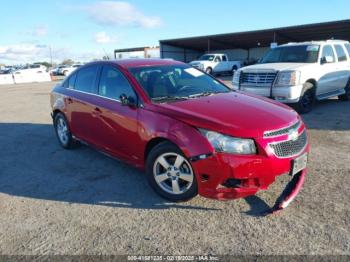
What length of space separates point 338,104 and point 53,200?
9568 mm

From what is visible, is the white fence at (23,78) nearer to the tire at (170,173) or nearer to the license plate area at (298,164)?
the tire at (170,173)

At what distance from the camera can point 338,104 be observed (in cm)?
1063

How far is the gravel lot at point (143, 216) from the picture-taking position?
3068mm

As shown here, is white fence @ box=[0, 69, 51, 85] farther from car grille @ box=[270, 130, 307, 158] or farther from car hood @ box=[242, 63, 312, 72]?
car grille @ box=[270, 130, 307, 158]

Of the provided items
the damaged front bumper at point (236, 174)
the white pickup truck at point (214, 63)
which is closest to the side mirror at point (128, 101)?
the damaged front bumper at point (236, 174)

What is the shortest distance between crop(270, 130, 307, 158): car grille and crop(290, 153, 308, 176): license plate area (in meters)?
0.07

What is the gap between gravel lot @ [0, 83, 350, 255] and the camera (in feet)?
10.1

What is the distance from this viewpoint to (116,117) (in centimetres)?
450

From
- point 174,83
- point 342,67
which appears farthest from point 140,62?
point 342,67

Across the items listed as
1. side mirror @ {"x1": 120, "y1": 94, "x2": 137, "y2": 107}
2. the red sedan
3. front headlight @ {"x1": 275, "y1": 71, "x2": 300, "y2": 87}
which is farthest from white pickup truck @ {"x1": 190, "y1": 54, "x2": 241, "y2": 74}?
side mirror @ {"x1": 120, "y1": 94, "x2": 137, "y2": 107}

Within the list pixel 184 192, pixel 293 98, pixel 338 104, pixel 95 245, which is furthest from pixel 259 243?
pixel 338 104

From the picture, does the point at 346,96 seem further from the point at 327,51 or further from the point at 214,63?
the point at 214,63

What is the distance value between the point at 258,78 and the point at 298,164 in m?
5.55

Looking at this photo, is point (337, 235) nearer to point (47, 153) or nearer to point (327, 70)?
point (47, 153)
